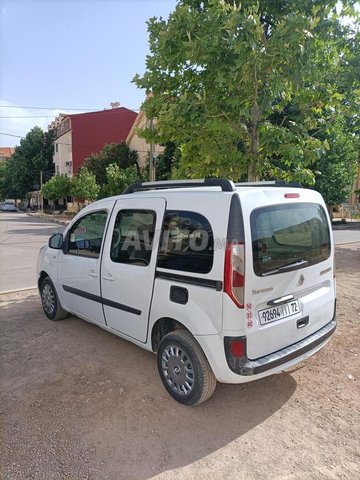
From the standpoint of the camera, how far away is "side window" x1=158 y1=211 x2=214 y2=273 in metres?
2.68

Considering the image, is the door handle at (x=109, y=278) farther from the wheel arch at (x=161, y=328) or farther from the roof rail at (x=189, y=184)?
the roof rail at (x=189, y=184)

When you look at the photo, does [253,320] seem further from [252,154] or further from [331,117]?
[331,117]

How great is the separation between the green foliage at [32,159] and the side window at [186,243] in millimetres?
49781

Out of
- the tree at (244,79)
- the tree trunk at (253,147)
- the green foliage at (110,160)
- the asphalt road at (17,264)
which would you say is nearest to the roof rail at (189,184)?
the tree at (244,79)

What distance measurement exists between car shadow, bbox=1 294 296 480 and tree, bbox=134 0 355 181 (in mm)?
3206

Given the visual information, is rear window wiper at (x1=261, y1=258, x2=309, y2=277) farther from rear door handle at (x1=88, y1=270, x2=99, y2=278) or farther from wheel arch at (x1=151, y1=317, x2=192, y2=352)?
rear door handle at (x1=88, y1=270, x2=99, y2=278)

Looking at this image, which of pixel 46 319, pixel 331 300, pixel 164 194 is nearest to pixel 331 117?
pixel 331 300

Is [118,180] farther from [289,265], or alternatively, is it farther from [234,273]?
[234,273]

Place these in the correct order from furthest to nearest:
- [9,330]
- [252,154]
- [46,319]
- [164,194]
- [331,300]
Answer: [252,154] → [46,319] → [9,330] → [331,300] → [164,194]

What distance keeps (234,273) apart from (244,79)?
9.97 ft

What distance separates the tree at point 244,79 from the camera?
4.33 metres

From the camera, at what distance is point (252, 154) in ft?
17.4

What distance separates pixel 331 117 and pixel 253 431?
4.85 meters

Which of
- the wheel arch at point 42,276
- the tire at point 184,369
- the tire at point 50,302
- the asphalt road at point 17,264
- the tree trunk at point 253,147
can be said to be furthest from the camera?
the asphalt road at point 17,264
